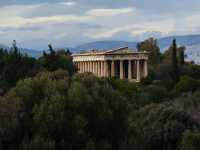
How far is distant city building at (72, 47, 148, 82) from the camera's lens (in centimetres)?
11056

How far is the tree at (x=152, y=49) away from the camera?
422ft

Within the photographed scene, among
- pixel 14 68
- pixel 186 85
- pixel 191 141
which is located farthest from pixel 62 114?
pixel 186 85

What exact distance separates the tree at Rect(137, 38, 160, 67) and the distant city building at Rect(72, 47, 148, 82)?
1202cm

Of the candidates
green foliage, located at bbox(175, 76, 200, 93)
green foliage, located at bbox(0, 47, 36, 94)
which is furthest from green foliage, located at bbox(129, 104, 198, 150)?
green foliage, located at bbox(175, 76, 200, 93)

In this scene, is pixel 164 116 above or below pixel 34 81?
below

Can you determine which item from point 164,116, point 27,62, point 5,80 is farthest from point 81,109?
point 27,62

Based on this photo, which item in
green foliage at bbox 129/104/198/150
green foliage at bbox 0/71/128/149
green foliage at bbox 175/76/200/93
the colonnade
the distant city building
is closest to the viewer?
green foliage at bbox 0/71/128/149

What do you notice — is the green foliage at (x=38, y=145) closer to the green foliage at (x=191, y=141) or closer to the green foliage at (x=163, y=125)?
the green foliage at (x=191, y=141)

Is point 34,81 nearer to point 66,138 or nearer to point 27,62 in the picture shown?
point 66,138

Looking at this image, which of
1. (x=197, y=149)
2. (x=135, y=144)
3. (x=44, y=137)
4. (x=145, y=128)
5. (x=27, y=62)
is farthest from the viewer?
(x=27, y=62)

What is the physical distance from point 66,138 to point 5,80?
32955 mm

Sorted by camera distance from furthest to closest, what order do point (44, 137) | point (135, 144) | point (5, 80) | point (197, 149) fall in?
point (5, 80), point (197, 149), point (135, 144), point (44, 137)

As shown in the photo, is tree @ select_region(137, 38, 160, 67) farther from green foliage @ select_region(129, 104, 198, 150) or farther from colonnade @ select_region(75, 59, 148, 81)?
green foliage @ select_region(129, 104, 198, 150)

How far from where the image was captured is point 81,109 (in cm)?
3503
